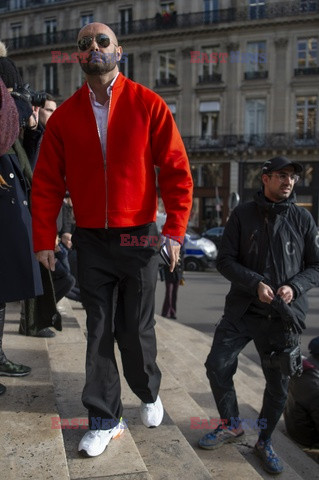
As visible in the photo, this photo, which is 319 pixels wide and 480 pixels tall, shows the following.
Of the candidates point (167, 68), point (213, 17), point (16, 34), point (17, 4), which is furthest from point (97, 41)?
point (17, 4)

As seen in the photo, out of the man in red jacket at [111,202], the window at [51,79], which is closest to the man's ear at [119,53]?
the man in red jacket at [111,202]

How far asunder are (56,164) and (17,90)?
1.92 ft

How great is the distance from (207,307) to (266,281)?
22.7 feet

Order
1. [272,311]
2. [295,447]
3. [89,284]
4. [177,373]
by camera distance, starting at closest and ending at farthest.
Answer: [89,284] < [272,311] < [295,447] < [177,373]

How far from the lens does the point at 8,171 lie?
8.70ft

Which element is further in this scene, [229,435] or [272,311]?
[229,435]

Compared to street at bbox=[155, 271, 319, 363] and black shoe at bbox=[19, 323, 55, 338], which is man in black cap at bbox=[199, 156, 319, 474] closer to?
black shoe at bbox=[19, 323, 55, 338]

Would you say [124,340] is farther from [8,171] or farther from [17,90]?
[17,90]

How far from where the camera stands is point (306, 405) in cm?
368

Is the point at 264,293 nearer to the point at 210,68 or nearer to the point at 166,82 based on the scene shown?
the point at 210,68

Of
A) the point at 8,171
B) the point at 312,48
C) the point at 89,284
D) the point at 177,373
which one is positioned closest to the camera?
the point at 89,284

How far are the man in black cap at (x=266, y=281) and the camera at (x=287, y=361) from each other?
0.01 meters

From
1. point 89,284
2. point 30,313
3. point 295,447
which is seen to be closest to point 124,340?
point 89,284

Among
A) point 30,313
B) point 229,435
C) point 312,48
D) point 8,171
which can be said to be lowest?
point 229,435
